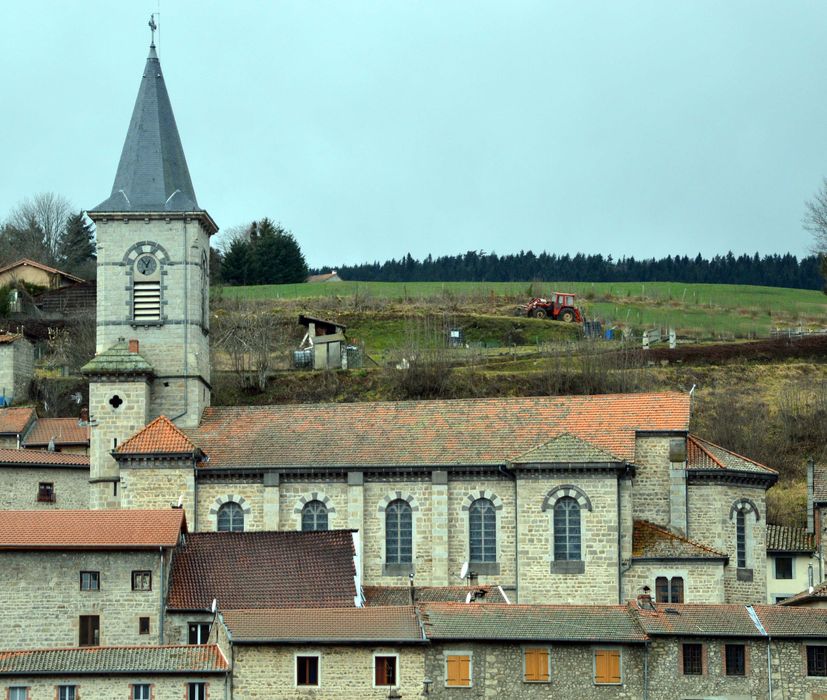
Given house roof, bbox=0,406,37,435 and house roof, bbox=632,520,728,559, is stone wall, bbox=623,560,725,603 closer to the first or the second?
house roof, bbox=632,520,728,559

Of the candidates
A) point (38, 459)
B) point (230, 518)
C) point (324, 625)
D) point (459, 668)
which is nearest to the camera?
point (459, 668)

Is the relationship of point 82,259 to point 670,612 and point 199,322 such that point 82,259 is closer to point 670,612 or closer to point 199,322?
point 199,322

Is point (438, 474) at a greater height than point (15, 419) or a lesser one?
lesser

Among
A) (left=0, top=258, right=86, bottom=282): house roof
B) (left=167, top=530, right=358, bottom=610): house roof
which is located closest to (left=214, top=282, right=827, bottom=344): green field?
(left=0, top=258, right=86, bottom=282): house roof

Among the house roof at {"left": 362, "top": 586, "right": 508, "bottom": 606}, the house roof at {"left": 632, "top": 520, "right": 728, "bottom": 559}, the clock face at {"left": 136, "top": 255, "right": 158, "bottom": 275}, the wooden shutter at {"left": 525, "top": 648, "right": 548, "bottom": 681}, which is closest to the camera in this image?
the wooden shutter at {"left": 525, "top": 648, "right": 548, "bottom": 681}

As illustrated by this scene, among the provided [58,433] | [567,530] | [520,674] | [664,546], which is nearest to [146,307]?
[567,530]

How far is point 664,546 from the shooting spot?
62.9m

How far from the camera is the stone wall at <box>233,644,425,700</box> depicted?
49844 mm

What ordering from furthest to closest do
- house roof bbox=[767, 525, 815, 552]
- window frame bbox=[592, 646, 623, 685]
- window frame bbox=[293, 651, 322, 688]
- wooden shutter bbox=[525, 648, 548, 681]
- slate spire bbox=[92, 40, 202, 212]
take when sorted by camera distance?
house roof bbox=[767, 525, 815, 552] → slate spire bbox=[92, 40, 202, 212] → window frame bbox=[592, 646, 623, 685] → wooden shutter bbox=[525, 648, 548, 681] → window frame bbox=[293, 651, 322, 688]

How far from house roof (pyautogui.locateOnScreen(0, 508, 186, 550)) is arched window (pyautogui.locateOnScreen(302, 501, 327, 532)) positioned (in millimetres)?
6700

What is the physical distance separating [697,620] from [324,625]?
34.1 feet

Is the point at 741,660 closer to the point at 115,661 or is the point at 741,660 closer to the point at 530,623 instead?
the point at 530,623

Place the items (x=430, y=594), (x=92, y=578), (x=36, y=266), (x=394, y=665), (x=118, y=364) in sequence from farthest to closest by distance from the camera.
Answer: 1. (x=36, y=266)
2. (x=118, y=364)
3. (x=430, y=594)
4. (x=92, y=578)
5. (x=394, y=665)

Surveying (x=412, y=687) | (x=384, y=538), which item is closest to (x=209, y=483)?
(x=384, y=538)
